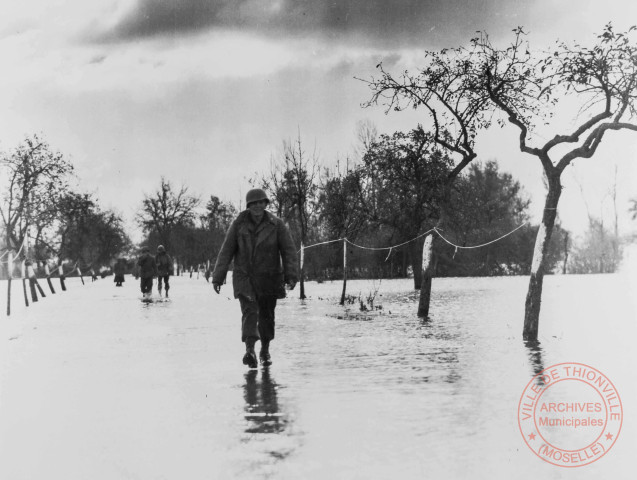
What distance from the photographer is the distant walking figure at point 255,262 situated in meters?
8.20

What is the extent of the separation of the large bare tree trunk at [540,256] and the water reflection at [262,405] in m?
4.70

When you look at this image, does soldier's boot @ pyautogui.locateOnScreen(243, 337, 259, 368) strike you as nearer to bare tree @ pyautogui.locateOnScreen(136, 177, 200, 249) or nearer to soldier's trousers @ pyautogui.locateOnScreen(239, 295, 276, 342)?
soldier's trousers @ pyautogui.locateOnScreen(239, 295, 276, 342)

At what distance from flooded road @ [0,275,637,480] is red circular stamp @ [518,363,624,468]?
0.33 ft

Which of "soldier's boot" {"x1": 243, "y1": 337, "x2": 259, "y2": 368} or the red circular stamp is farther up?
"soldier's boot" {"x1": 243, "y1": 337, "x2": 259, "y2": 368}

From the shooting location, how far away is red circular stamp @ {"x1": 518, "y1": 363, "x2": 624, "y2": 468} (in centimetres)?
444

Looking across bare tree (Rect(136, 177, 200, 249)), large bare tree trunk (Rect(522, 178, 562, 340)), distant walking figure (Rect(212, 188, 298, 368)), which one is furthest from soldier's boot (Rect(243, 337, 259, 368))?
bare tree (Rect(136, 177, 200, 249))

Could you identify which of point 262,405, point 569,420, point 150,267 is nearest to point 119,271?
point 150,267

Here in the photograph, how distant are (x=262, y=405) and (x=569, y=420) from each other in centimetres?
261

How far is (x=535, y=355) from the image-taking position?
8.88 meters

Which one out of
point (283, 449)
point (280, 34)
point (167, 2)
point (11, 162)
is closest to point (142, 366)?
point (283, 449)

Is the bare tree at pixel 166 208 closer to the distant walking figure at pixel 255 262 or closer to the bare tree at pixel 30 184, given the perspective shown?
the bare tree at pixel 30 184

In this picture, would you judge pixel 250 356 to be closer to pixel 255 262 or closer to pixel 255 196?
pixel 255 262

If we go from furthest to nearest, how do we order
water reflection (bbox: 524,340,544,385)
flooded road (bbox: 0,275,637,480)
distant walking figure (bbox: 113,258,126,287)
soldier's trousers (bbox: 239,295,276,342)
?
distant walking figure (bbox: 113,258,126,287), soldier's trousers (bbox: 239,295,276,342), water reflection (bbox: 524,340,544,385), flooded road (bbox: 0,275,637,480)

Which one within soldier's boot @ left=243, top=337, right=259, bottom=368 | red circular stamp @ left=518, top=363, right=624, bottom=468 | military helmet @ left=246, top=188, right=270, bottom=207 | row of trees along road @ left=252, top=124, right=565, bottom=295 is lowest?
red circular stamp @ left=518, top=363, right=624, bottom=468
